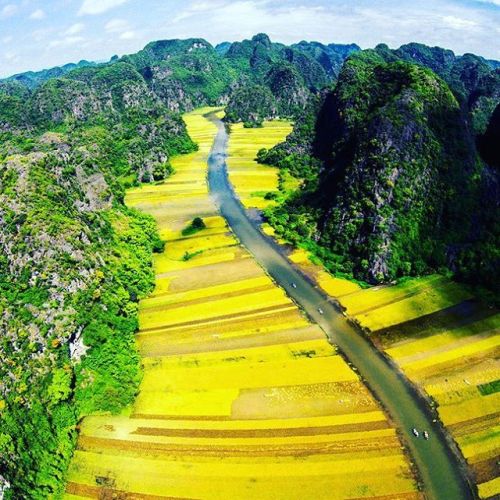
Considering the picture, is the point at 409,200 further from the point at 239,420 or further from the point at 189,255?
the point at 239,420

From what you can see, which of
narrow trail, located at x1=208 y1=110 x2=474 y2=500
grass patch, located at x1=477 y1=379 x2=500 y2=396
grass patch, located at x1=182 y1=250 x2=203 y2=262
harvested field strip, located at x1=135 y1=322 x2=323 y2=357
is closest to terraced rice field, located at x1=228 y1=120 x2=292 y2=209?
narrow trail, located at x1=208 y1=110 x2=474 y2=500

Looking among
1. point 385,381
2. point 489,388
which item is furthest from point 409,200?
point 385,381

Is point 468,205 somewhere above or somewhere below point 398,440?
above

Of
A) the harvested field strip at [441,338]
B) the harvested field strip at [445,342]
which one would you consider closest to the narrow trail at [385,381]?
the harvested field strip at [445,342]

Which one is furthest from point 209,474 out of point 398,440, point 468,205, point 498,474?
point 468,205

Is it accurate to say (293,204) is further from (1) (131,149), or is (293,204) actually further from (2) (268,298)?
(1) (131,149)

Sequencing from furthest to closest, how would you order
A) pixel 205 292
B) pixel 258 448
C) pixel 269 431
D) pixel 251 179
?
pixel 251 179 < pixel 205 292 < pixel 269 431 < pixel 258 448

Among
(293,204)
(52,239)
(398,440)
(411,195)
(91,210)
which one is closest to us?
(398,440)

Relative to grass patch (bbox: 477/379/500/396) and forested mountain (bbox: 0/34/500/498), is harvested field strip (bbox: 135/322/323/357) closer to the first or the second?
forested mountain (bbox: 0/34/500/498)
